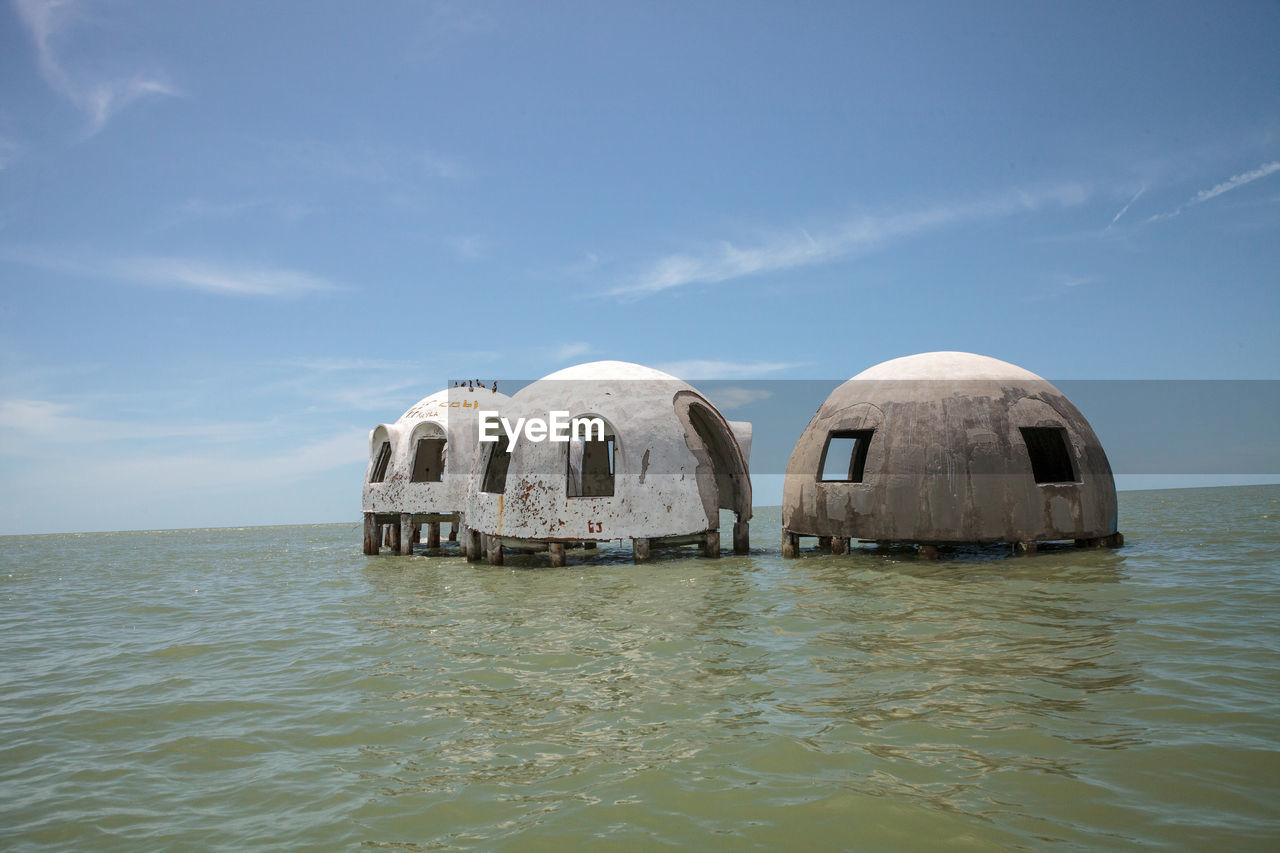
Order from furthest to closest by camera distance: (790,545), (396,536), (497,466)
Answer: (396,536), (497,466), (790,545)

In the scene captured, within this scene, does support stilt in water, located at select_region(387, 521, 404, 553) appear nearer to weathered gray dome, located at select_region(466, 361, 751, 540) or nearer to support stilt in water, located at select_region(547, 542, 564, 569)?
weathered gray dome, located at select_region(466, 361, 751, 540)

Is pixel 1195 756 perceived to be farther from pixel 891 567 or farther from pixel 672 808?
pixel 891 567

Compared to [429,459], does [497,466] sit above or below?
below

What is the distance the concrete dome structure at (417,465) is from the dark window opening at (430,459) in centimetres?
14

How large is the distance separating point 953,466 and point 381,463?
1623 centimetres

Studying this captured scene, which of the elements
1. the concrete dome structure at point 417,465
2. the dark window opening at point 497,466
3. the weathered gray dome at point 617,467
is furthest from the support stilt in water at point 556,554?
Answer: the concrete dome structure at point 417,465

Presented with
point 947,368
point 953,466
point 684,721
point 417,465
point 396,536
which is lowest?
point 684,721

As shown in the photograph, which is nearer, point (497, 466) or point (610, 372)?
point (610, 372)

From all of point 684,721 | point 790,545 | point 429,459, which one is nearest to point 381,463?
point 429,459

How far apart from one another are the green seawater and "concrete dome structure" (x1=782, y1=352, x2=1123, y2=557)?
154cm

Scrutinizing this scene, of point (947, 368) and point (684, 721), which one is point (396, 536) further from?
point (684, 721)

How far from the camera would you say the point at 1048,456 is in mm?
17406

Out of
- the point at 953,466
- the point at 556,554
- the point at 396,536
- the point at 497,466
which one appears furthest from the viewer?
the point at 396,536

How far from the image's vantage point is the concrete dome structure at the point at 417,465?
2012 cm
